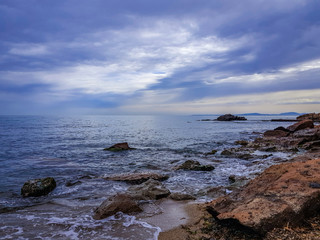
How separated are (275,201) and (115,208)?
4.55 meters

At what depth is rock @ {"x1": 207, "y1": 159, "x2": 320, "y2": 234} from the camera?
408cm

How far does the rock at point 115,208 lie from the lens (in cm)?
643

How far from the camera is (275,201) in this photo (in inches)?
177

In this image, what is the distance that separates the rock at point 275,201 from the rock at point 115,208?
261 centimetres

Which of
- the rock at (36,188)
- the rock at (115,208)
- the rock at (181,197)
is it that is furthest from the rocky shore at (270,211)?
the rock at (36,188)

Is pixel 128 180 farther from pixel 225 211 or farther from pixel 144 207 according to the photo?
pixel 225 211

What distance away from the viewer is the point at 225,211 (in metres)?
4.98

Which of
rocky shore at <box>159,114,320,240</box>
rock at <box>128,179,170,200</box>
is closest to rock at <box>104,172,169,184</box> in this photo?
rock at <box>128,179,170,200</box>

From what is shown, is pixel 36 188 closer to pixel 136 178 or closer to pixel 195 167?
pixel 136 178

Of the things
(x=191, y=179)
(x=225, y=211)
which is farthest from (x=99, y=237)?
(x=191, y=179)

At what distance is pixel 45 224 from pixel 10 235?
2.84 feet

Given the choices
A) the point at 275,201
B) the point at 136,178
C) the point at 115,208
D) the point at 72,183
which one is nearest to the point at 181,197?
the point at 115,208

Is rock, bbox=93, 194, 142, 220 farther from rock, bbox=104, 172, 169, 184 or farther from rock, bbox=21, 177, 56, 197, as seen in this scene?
rock, bbox=104, 172, 169, 184

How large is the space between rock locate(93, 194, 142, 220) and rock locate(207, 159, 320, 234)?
8.55ft
